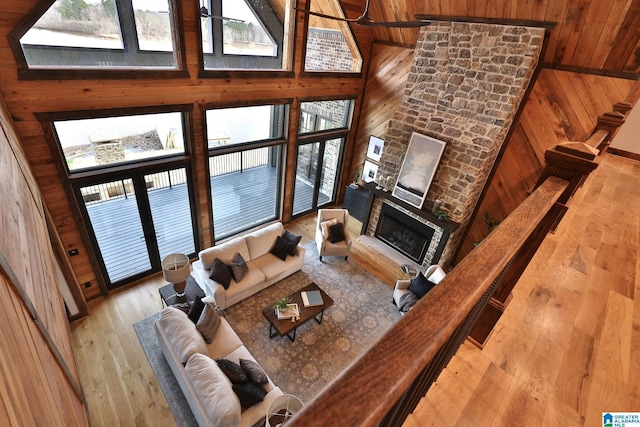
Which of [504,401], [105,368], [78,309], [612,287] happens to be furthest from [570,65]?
[78,309]

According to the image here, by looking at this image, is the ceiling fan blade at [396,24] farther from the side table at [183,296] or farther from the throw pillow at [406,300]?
the side table at [183,296]

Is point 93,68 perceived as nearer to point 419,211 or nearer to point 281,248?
point 281,248

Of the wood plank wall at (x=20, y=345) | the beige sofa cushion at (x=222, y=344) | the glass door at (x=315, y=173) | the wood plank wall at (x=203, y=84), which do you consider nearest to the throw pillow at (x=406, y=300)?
the beige sofa cushion at (x=222, y=344)

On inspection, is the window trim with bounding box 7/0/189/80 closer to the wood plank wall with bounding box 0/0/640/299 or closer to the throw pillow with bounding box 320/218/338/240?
the wood plank wall with bounding box 0/0/640/299

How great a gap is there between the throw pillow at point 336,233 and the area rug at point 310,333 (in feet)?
1.58

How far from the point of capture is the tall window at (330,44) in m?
5.33

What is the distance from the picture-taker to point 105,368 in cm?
375

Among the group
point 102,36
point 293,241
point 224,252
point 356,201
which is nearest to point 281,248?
point 293,241

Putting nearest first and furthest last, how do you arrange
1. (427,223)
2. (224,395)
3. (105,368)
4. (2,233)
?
Result: (2,233) → (224,395) → (105,368) → (427,223)

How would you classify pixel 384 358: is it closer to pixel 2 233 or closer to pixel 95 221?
pixel 2 233

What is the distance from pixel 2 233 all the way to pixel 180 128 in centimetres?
367

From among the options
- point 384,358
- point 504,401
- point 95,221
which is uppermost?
point 384,358

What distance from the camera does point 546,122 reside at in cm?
468

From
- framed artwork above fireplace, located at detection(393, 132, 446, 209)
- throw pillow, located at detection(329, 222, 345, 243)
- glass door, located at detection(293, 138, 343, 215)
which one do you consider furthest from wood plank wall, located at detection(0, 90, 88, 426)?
glass door, located at detection(293, 138, 343, 215)
